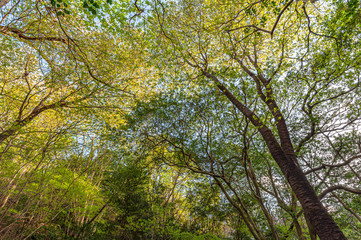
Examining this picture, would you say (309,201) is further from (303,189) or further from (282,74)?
(282,74)

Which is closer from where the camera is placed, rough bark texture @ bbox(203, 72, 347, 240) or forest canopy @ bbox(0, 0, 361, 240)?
rough bark texture @ bbox(203, 72, 347, 240)

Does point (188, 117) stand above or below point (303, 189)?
above

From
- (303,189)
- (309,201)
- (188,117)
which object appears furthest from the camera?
(188,117)

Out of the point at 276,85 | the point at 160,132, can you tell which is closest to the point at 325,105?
the point at 276,85

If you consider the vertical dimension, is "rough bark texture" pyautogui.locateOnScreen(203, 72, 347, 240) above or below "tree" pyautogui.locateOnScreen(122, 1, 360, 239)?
below

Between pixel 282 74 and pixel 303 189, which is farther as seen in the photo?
pixel 282 74

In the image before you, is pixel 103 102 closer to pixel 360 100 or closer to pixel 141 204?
pixel 141 204

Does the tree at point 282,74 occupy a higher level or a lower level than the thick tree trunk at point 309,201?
higher

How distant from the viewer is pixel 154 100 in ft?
20.2

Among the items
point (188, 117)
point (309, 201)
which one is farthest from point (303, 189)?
point (188, 117)

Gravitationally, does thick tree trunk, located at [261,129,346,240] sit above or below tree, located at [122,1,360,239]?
below

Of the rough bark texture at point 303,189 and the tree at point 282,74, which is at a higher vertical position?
the tree at point 282,74

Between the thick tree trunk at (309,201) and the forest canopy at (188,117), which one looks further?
the forest canopy at (188,117)

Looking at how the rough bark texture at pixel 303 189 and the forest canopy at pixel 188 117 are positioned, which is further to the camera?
the forest canopy at pixel 188 117
